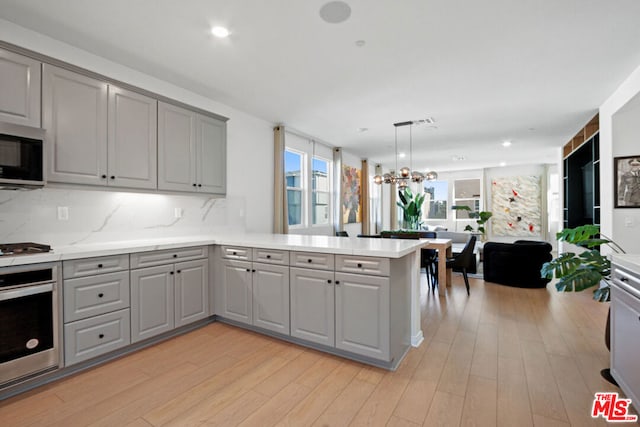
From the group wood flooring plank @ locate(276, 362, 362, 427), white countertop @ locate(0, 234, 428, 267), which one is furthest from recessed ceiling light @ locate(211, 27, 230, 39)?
wood flooring plank @ locate(276, 362, 362, 427)

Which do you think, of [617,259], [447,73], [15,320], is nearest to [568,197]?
[447,73]

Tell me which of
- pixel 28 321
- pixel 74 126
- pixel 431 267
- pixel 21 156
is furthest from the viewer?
pixel 431 267

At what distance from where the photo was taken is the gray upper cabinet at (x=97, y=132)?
7.81ft

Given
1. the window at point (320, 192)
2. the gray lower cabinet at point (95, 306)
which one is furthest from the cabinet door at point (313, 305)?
the window at point (320, 192)

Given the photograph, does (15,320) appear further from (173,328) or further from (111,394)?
(173,328)

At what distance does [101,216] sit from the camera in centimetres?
293

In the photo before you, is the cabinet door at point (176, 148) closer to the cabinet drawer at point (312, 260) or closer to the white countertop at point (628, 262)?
the cabinet drawer at point (312, 260)

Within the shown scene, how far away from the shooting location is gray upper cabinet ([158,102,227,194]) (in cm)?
313

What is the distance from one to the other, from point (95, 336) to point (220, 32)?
258cm

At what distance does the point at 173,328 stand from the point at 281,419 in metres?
1.61

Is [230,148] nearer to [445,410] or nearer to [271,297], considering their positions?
[271,297]

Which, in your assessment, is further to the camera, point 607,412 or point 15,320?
point 15,320

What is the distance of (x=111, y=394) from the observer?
6.75ft

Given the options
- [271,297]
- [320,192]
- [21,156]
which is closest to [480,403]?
[271,297]
